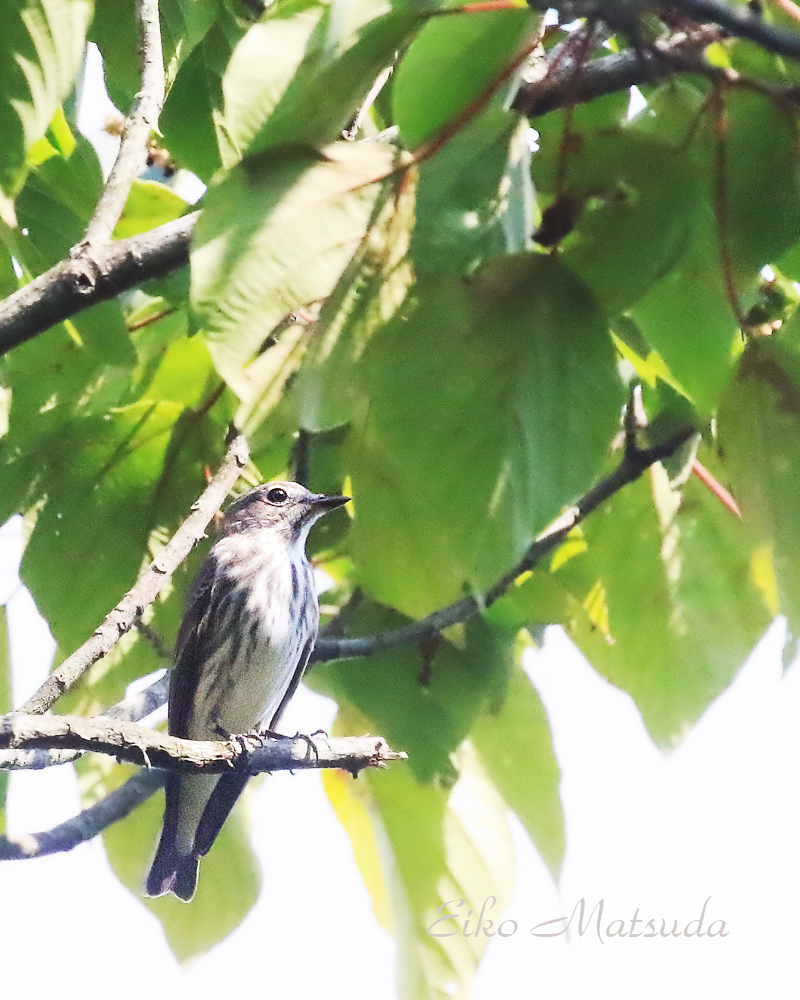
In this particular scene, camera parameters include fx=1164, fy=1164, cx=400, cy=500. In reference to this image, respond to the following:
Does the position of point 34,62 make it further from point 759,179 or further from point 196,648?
point 196,648

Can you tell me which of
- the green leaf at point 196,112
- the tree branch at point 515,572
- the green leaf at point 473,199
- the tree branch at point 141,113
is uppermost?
the green leaf at point 196,112

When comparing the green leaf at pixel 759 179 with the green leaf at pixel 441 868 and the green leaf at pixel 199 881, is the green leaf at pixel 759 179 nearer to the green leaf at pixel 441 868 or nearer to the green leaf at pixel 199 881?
the green leaf at pixel 441 868

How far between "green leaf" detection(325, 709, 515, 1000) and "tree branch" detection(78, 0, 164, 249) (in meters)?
1.31

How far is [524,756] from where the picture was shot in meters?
2.55

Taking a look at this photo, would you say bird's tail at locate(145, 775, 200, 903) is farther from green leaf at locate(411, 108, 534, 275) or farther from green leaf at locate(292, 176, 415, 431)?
green leaf at locate(411, 108, 534, 275)

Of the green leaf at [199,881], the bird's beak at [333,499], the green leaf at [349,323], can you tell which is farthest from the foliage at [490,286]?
the green leaf at [199,881]

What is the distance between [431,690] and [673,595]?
26.2 inches

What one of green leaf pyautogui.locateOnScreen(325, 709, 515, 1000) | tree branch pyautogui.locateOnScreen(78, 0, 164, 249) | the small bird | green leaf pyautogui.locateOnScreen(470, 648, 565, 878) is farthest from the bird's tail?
tree branch pyautogui.locateOnScreen(78, 0, 164, 249)

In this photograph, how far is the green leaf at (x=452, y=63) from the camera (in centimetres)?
120

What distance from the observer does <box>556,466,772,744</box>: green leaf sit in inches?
79.3

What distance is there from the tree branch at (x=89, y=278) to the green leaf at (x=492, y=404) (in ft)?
1.58

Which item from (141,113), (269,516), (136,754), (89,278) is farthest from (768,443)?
(269,516)

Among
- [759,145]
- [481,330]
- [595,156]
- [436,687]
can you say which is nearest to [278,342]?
[481,330]

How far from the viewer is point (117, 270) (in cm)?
166
